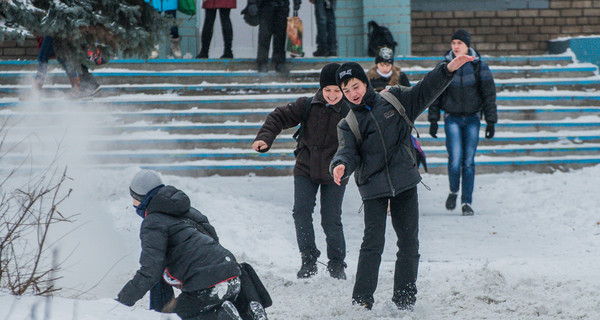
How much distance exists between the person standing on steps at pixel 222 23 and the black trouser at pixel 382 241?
28.1 ft

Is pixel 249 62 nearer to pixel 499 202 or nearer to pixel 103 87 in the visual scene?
pixel 103 87

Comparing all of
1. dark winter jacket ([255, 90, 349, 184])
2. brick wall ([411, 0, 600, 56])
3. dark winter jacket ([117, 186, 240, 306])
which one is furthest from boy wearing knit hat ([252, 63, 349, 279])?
brick wall ([411, 0, 600, 56])

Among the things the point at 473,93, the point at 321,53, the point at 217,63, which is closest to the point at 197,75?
the point at 217,63

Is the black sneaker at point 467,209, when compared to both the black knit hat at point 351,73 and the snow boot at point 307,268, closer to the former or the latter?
the snow boot at point 307,268

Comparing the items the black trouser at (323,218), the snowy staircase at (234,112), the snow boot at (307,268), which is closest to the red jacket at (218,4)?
A: the snowy staircase at (234,112)

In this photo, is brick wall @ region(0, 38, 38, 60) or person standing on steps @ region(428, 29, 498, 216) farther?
brick wall @ region(0, 38, 38, 60)

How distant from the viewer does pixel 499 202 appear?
31.8 ft

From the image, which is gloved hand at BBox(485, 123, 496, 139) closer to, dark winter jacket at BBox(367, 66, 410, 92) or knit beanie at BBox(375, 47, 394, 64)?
dark winter jacket at BBox(367, 66, 410, 92)

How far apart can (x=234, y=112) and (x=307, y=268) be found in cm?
600

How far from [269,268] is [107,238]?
1982 millimetres

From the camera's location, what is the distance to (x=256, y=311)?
15.1 feet

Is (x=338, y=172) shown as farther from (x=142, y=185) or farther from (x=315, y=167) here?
(x=315, y=167)

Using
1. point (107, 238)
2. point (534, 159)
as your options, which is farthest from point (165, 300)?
point (534, 159)

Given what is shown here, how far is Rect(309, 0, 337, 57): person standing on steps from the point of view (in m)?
13.8
